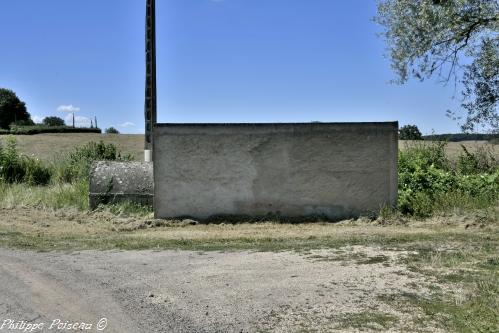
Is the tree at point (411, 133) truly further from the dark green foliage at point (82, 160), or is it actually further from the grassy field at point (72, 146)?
the dark green foliage at point (82, 160)

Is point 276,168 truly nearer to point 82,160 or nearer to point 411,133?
point 82,160

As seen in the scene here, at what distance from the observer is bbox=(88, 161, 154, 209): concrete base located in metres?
13.0

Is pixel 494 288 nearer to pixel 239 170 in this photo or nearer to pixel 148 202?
pixel 239 170

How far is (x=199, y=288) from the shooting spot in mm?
6547

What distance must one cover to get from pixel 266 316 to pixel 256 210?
6.87 m

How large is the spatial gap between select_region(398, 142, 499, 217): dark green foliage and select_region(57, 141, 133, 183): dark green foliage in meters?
8.95

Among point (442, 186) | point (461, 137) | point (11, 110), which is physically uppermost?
point (11, 110)

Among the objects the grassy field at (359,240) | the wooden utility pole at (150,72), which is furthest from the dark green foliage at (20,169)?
the wooden utility pole at (150,72)

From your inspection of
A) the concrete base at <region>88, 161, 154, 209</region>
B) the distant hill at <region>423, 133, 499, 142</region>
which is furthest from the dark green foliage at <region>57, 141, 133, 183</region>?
the distant hill at <region>423, 133, 499, 142</region>

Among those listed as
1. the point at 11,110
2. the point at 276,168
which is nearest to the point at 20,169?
the point at 276,168

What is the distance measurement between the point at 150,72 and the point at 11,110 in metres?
82.3

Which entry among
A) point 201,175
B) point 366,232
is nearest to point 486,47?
point 366,232

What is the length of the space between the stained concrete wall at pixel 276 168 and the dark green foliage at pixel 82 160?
16.3ft

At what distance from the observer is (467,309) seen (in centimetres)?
556
